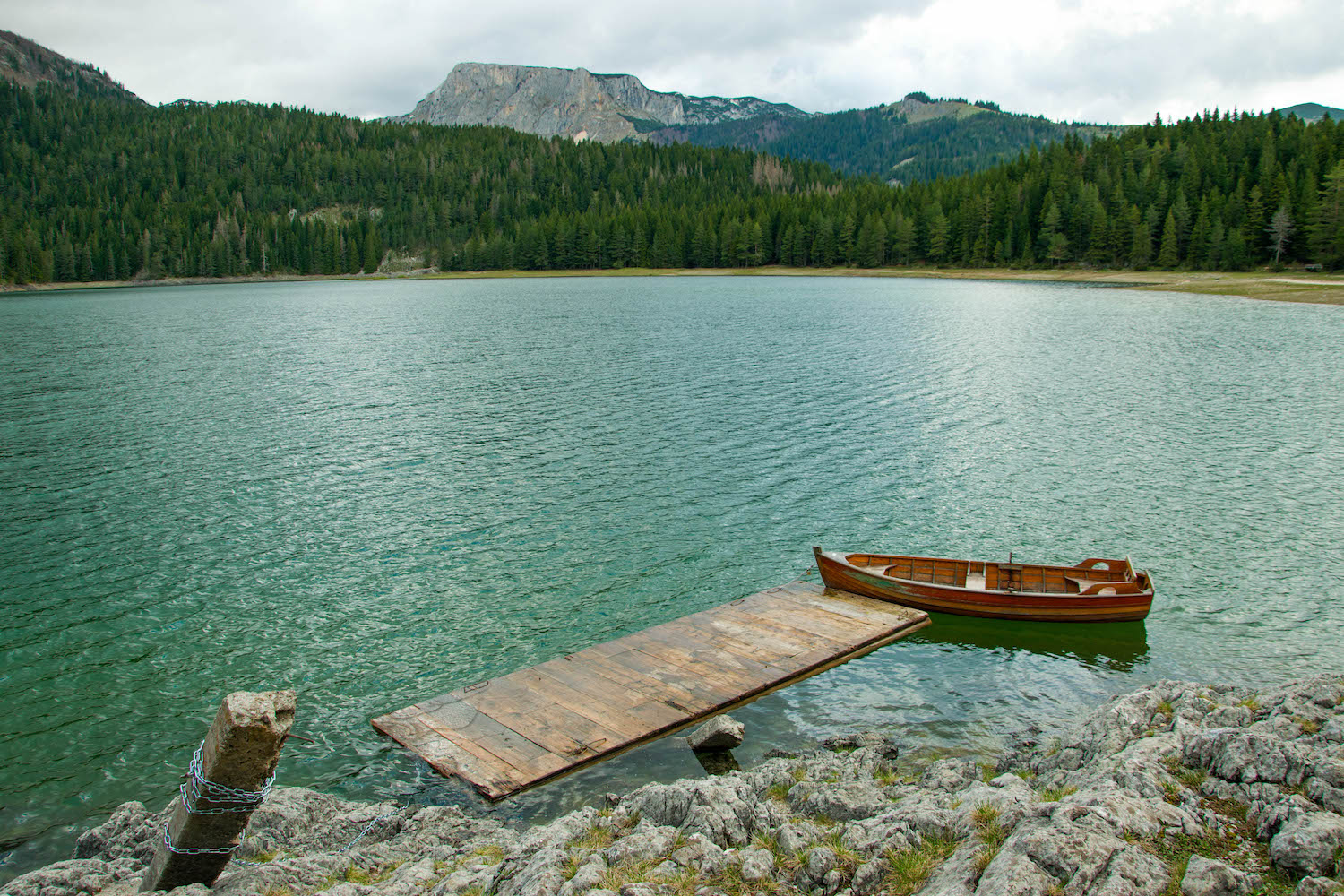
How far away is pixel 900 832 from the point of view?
1152 cm

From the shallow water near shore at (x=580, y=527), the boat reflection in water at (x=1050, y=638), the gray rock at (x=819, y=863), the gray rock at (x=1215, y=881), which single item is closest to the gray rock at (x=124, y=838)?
the shallow water near shore at (x=580, y=527)

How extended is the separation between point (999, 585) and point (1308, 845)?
50.3 ft

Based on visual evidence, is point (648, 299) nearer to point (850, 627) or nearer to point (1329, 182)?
point (1329, 182)

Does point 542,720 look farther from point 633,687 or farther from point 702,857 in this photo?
point 702,857

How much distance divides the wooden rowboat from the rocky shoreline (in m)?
7.05

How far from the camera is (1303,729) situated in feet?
45.6

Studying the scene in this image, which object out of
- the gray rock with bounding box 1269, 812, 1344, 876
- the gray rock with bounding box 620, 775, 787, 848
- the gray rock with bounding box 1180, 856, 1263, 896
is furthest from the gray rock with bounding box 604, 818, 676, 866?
the gray rock with bounding box 1269, 812, 1344, 876

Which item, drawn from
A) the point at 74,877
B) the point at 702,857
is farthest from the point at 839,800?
the point at 74,877

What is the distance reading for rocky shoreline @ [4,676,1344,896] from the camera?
9.62 m

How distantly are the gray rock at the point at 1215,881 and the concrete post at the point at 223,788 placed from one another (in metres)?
10.8

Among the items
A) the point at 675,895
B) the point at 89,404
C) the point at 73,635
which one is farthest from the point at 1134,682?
the point at 89,404

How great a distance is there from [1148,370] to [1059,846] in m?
60.3

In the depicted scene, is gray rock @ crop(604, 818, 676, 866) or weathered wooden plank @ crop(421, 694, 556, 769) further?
weathered wooden plank @ crop(421, 694, 556, 769)

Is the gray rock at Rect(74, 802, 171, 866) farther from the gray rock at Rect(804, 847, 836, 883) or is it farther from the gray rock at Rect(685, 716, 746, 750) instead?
the gray rock at Rect(804, 847, 836, 883)
